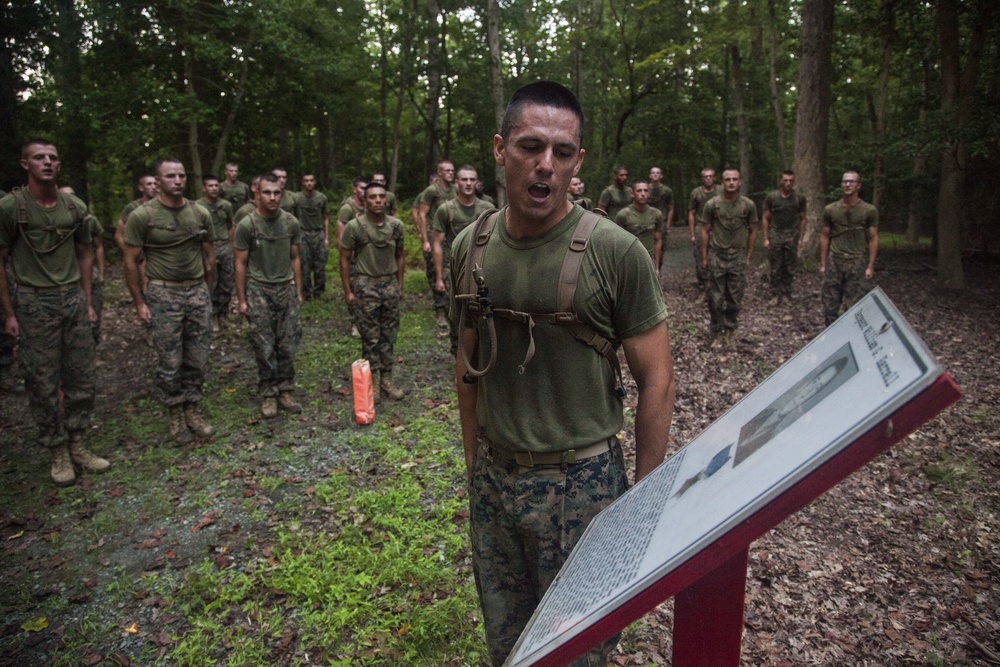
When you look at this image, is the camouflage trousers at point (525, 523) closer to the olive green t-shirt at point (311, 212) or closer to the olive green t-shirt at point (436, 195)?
the olive green t-shirt at point (436, 195)

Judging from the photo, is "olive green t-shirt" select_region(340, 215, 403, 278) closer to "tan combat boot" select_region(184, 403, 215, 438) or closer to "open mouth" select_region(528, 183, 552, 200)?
"tan combat boot" select_region(184, 403, 215, 438)

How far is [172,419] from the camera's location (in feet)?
22.2

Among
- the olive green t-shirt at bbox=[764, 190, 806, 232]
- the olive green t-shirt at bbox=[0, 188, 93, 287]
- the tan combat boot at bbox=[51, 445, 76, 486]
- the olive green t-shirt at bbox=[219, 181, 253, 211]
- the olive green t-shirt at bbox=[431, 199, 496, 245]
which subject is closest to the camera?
the olive green t-shirt at bbox=[0, 188, 93, 287]

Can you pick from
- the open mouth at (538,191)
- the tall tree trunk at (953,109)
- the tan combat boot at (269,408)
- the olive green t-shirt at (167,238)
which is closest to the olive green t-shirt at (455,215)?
the tan combat boot at (269,408)

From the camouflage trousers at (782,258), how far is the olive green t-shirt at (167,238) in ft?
33.9

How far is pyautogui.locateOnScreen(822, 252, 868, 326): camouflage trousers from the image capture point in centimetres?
955

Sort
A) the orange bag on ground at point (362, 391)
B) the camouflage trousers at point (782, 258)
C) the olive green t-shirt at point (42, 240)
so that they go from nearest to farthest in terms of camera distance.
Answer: the olive green t-shirt at point (42, 240) < the orange bag on ground at point (362, 391) < the camouflage trousers at point (782, 258)

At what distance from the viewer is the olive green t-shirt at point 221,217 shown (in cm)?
1105

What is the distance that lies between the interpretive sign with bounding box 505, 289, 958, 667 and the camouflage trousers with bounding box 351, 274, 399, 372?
644cm

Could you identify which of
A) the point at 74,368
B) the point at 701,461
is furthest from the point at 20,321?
the point at 701,461

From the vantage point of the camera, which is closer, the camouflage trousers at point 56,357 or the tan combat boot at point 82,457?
the camouflage trousers at point 56,357

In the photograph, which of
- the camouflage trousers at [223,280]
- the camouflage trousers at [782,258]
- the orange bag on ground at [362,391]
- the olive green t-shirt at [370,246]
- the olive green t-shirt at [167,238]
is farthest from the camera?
the camouflage trousers at [782,258]

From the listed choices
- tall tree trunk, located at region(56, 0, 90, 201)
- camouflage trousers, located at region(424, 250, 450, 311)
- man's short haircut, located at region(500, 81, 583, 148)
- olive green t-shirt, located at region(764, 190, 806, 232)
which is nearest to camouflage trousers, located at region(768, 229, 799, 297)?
olive green t-shirt, located at region(764, 190, 806, 232)

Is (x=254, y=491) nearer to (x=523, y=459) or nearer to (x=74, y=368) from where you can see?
(x=74, y=368)
